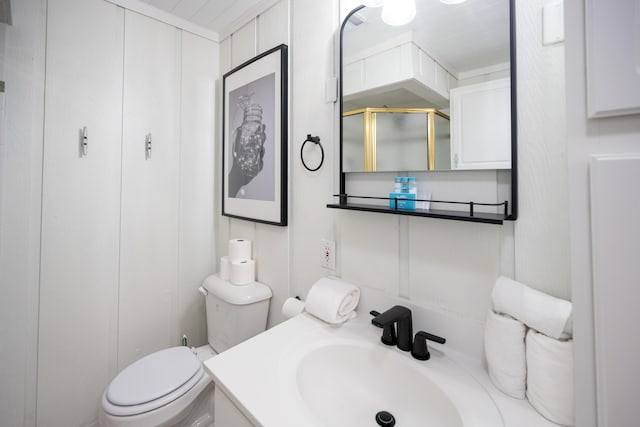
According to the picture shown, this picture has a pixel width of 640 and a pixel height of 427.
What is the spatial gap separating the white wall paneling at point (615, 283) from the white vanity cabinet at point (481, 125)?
371 mm

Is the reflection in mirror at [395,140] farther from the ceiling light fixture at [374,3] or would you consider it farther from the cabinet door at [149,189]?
the cabinet door at [149,189]

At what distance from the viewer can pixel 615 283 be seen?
39cm

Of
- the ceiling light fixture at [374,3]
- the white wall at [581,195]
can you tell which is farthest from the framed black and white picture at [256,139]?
the white wall at [581,195]

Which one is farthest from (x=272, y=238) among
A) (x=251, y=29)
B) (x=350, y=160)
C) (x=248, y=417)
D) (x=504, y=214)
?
(x=251, y=29)

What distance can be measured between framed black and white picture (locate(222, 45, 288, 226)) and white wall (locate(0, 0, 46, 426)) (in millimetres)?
833

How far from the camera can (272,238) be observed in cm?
145

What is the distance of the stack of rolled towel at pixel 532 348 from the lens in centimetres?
59

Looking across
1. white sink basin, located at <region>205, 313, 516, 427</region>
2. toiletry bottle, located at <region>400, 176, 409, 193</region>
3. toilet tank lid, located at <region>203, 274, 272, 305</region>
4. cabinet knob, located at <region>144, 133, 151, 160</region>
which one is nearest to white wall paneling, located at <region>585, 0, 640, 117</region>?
toiletry bottle, located at <region>400, 176, 409, 193</region>

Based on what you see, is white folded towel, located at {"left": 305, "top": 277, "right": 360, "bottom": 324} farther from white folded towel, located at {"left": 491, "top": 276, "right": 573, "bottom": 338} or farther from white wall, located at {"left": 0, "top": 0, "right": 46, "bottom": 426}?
A: white wall, located at {"left": 0, "top": 0, "right": 46, "bottom": 426}

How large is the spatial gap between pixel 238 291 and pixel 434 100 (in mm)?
1211

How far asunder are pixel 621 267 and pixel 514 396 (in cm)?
46

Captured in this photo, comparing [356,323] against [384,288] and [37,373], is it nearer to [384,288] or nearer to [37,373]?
[384,288]

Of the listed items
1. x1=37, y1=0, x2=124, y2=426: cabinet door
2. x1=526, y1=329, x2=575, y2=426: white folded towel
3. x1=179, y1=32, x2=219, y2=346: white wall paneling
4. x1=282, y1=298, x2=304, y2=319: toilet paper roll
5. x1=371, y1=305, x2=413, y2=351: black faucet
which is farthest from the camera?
x1=179, y1=32, x2=219, y2=346: white wall paneling

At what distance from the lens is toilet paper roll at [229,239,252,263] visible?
1.52 metres
